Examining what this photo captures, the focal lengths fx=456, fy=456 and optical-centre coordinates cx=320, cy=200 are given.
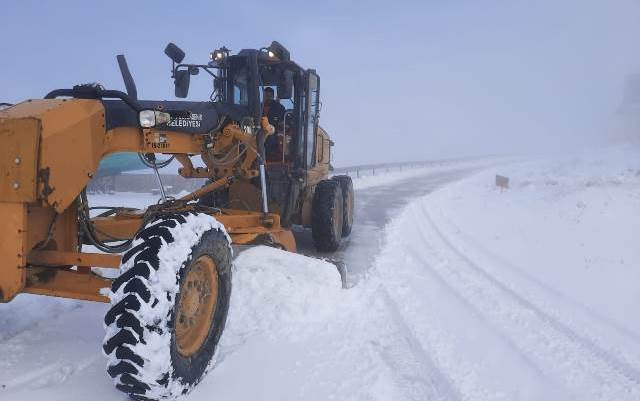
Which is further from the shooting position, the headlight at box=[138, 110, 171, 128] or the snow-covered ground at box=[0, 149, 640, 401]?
the headlight at box=[138, 110, 171, 128]

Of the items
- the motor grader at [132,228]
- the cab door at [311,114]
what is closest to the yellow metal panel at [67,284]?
the motor grader at [132,228]

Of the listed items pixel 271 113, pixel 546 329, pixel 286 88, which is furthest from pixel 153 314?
pixel 271 113

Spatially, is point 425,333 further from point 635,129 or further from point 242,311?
point 635,129

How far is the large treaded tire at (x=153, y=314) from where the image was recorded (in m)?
2.28

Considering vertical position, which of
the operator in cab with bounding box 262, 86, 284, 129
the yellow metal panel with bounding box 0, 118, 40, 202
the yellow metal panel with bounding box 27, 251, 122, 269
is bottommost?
the yellow metal panel with bounding box 27, 251, 122, 269

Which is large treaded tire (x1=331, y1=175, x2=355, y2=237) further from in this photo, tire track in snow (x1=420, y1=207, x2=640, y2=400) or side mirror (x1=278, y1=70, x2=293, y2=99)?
side mirror (x1=278, y1=70, x2=293, y2=99)

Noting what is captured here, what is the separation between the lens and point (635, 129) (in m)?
70.4

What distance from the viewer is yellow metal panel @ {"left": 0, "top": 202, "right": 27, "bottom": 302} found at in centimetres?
239

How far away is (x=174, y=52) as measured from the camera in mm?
4602

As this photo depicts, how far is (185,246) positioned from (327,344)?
60.0 inches

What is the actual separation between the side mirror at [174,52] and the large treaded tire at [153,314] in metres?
2.49

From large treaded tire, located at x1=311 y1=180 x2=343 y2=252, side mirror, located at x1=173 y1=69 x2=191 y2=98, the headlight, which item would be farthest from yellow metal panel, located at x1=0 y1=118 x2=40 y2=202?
large treaded tire, located at x1=311 y1=180 x2=343 y2=252

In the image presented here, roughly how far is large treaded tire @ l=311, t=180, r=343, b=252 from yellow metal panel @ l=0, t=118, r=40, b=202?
464 centimetres

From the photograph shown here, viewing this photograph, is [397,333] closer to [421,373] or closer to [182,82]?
[421,373]
